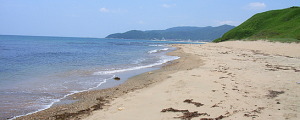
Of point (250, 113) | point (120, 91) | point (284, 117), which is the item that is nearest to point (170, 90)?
point (120, 91)

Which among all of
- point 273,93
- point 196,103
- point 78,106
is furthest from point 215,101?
point 78,106

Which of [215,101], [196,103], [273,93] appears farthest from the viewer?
[273,93]

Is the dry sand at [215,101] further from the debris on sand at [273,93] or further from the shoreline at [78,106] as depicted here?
the shoreline at [78,106]

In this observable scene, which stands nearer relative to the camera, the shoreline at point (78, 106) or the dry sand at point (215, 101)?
the dry sand at point (215, 101)

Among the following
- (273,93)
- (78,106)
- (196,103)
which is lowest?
(78,106)

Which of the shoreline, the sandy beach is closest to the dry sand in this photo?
the sandy beach

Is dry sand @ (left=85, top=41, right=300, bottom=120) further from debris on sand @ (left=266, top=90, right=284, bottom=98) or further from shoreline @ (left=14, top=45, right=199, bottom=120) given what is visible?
shoreline @ (left=14, top=45, right=199, bottom=120)

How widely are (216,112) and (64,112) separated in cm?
476

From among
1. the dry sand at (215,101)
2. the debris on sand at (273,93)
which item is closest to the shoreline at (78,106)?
the dry sand at (215,101)

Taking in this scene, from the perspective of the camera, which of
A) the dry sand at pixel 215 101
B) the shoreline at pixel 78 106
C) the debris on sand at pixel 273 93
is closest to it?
the dry sand at pixel 215 101

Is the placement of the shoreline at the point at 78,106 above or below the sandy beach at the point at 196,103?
below

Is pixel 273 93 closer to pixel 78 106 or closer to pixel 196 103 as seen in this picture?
pixel 196 103

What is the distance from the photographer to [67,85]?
11438 mm

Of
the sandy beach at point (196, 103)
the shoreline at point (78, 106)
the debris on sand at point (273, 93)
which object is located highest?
the debris on sand at point (273, 93)
